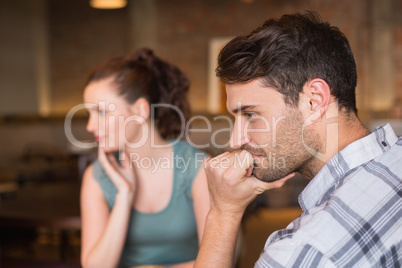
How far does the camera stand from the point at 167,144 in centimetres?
195

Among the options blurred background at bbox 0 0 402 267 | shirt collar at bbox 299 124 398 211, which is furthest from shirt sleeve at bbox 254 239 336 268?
blurred background at bbox 0 0 402 267

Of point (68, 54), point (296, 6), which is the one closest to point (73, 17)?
point (68, 54)

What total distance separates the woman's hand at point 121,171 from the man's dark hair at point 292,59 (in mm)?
703

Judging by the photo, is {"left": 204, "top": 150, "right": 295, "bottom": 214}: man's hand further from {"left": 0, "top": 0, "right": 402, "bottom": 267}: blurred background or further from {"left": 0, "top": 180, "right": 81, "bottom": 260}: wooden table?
{"left": 0, "top": 0, "right": 402, "bottom": 267}: blurred background

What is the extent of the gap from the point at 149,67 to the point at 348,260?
51.0 inches

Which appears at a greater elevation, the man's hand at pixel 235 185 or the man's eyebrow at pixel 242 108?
the man's eyebrow at pixel 242 108

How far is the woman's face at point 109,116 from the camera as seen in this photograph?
177 cm

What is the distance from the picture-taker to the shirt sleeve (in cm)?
82

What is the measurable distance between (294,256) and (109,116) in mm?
1113

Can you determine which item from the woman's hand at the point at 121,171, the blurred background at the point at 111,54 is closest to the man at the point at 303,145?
the woman's hand at the point at 121,171

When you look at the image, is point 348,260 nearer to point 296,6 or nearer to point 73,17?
point 296,6

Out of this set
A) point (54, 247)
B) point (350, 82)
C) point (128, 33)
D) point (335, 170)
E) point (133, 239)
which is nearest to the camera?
point (335, 170)

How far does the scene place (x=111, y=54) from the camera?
7426 mm

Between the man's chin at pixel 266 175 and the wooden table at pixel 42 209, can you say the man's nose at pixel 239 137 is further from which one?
the wooden table at pixel 42 209
